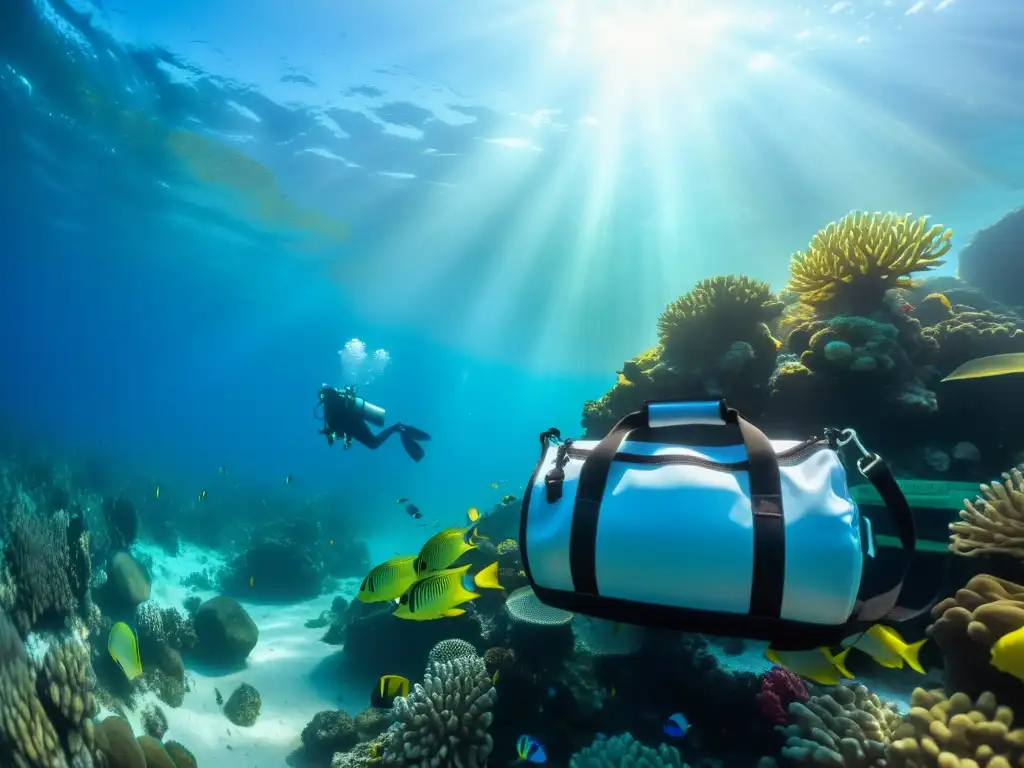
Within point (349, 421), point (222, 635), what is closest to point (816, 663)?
point (349, 421)

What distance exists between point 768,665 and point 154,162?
3380 centimetres

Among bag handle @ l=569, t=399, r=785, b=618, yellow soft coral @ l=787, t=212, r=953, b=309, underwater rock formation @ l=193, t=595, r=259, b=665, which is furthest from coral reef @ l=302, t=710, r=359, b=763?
yellow soft coral @ l=787, t=212, r=953, b=309

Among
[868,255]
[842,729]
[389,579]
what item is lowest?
[842,729]

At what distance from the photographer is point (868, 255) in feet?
22.2

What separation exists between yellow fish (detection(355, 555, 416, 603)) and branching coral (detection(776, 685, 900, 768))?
10.0ft

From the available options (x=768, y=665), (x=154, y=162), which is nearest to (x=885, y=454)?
(x=768, y=665)

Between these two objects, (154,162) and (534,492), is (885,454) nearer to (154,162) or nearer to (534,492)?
(534,492)

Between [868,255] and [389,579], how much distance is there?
292 inches

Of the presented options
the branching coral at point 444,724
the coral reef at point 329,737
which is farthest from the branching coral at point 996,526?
the coral reef at point 329,737

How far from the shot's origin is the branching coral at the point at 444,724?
174 inches

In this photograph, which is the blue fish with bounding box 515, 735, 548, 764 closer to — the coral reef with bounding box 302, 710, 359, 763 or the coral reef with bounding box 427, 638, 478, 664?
the coral reef with bounding box 427, 638, 478, 664

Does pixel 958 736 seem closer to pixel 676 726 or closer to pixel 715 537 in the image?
pixel 676 726

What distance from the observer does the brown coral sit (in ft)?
9.45

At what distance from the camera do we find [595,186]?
2967cm
